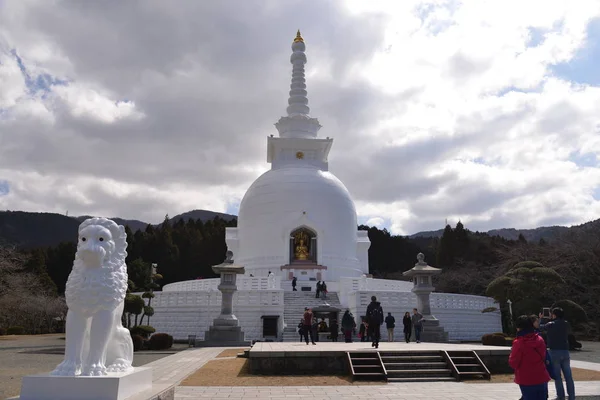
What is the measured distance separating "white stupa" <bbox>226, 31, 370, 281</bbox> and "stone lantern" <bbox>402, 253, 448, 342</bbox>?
13.0 meters

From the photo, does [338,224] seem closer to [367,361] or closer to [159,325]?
[159,325]

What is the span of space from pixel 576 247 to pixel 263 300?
24584 millimetres

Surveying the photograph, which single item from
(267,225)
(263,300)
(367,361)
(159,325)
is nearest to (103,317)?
(367,361)

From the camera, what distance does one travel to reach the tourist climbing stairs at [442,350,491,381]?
1391 cm

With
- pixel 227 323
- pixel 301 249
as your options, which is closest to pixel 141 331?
pixel 227 323

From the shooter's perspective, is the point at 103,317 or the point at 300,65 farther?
the point at 300,65

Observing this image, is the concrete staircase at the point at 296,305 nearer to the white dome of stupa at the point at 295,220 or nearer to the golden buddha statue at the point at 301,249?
the white dome of stupa at the point at 295,220

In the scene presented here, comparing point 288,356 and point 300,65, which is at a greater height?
point 300,65

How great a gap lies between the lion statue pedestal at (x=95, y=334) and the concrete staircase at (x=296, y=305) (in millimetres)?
20364

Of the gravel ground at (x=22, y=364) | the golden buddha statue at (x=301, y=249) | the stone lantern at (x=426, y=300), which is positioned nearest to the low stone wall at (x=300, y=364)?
the gravel ground at (x=22, y=364)

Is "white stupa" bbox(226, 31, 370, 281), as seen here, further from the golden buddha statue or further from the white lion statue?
the white lion statue

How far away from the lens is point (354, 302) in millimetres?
29438

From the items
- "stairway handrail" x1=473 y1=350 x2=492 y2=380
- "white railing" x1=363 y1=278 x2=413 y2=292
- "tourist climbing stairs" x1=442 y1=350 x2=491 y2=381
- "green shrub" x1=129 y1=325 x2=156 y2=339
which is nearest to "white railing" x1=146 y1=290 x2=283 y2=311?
"green shrub" x1=129 y1=325 x2=156 y2=339

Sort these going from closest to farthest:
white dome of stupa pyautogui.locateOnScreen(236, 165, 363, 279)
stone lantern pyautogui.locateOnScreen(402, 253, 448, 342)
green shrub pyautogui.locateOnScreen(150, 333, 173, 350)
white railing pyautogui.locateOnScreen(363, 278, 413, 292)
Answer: green shrub pyautogui.locateOnScreen(150, 333, 173, 350), stone lantern pyautogui.locateOnScreen(402, 253, 448, 342), white railing pyautogui.locateOnScreen(363, 278, 413, 292), white dome of stupa pyautogui.locateOnScreen(236, 165, 363, 279)
